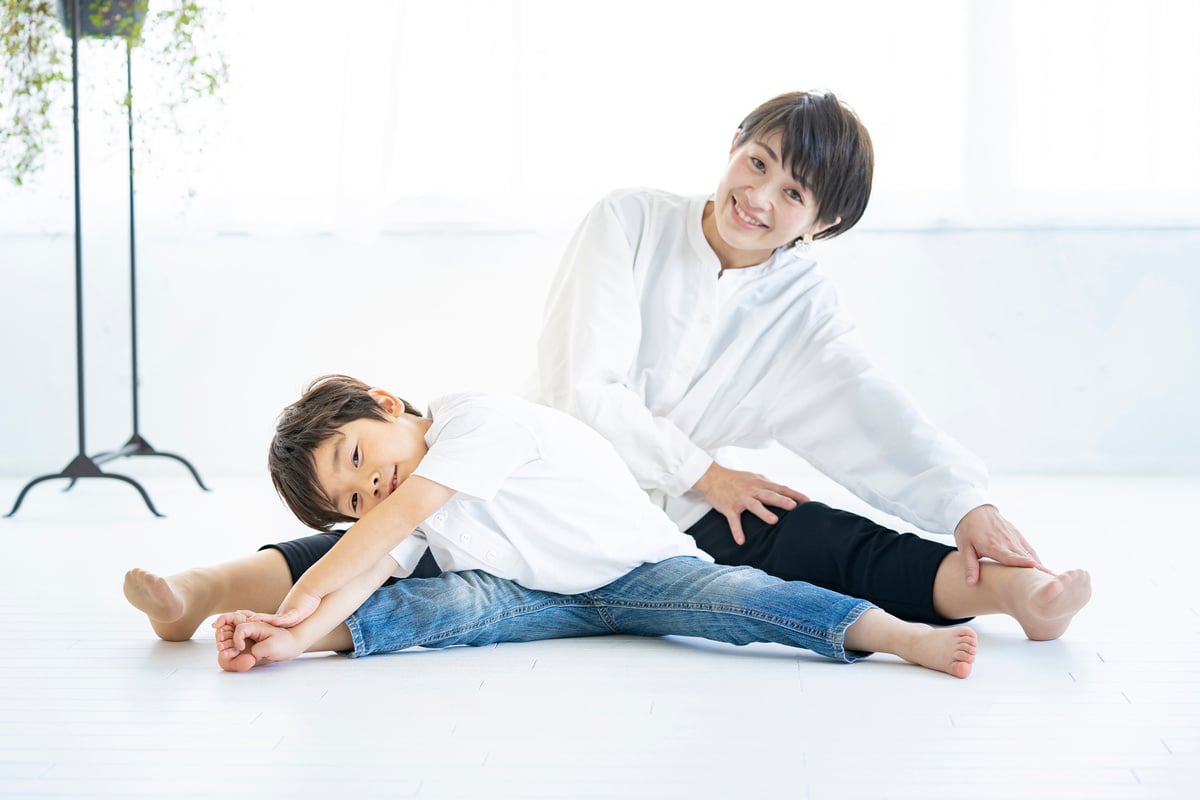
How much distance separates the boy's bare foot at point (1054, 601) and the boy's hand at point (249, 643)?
77 centimetres

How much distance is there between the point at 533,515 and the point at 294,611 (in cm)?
27

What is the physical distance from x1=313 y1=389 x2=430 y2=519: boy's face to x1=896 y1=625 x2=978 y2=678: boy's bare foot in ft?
1.85

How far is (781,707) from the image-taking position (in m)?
1.12

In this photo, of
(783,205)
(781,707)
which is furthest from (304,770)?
(783,205)

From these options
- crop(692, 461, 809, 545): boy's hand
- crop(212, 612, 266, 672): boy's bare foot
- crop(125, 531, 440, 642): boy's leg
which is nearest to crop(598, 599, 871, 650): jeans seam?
crop(692, 461, 809, 545): boy's hand

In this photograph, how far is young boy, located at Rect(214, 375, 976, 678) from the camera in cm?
124

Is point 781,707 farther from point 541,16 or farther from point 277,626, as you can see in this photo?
point 541,16

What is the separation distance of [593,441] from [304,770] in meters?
0.56

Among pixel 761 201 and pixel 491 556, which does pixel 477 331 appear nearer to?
pixel 761 201

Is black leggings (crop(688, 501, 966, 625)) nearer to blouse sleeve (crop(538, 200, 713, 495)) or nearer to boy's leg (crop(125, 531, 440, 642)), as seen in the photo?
blouse sleeve (crop(538, 200, 713, 495))

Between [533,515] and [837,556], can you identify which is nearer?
[533,515]

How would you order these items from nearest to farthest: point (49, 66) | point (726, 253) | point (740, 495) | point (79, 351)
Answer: point (740, 495), point (726, 253), point (79, 351), point (49, 66)

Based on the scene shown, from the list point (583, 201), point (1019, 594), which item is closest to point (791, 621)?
point (1019, 594)

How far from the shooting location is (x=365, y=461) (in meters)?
1.30
